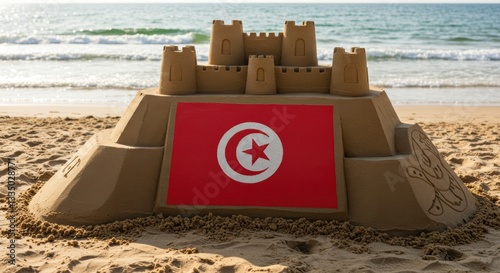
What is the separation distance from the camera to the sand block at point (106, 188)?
463 centimetres

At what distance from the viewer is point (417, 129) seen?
204 inches

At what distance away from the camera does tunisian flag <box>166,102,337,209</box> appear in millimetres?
4602

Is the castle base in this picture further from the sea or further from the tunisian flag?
the sea

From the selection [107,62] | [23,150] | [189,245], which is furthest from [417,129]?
[107,62]

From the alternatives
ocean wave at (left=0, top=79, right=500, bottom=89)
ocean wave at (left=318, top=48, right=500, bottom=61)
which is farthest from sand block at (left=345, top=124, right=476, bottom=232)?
ocean wave at (left=318, top=48, right=500, bottom=61)

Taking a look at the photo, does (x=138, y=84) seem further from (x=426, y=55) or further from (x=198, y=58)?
(x=426, y=55)

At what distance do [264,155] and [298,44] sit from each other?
1010 millimetres

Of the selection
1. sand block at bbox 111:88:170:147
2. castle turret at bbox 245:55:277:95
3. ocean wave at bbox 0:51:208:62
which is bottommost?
sand block at bbox 111:88:170:147

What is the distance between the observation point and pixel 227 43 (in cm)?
509

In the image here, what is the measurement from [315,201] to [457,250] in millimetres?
1058

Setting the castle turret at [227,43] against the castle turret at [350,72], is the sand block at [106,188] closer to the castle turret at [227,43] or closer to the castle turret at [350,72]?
the castle turret at [227,43]

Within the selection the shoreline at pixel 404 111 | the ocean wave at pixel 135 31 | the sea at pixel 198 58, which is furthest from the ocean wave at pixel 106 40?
the shoreline at pixel 404 111

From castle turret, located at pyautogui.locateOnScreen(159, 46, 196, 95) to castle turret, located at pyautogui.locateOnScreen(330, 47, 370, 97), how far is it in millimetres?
1162

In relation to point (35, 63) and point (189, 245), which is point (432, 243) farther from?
point (35, 63)
